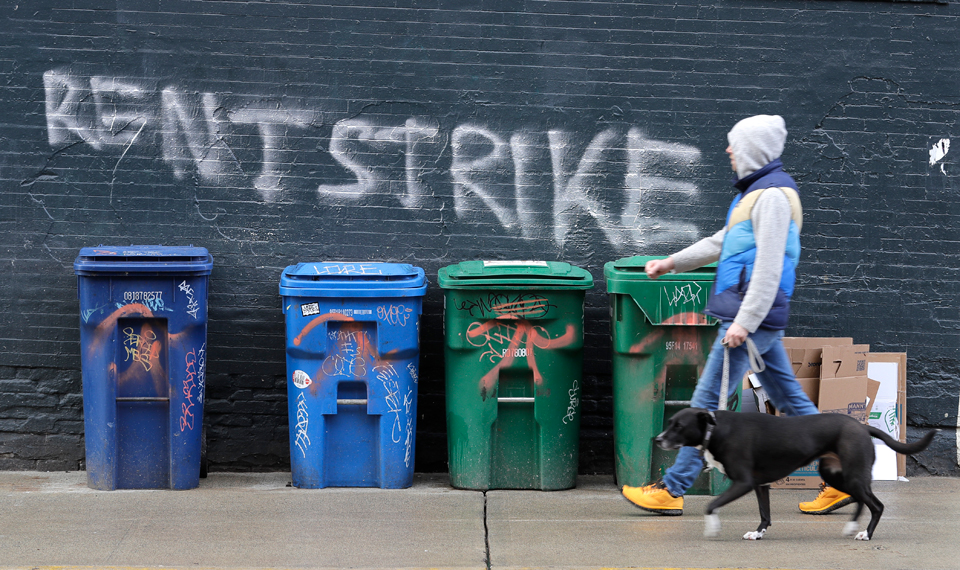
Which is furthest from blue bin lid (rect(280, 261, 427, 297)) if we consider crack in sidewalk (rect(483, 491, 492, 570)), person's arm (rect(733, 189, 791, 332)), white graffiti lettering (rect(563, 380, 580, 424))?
person's arm (rect(733, 189, 791, 332))

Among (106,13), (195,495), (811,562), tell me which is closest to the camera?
(811,562)

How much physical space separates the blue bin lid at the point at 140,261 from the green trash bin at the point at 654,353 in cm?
239

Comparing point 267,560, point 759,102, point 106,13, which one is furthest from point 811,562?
point 106,13

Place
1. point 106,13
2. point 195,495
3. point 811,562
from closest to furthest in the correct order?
point 811,562
point 195,495
point 106,13

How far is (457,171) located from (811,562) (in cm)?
313

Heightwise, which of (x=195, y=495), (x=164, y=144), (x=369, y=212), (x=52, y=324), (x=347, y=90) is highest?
(x=347, y=90)

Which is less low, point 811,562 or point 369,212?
point 369,212

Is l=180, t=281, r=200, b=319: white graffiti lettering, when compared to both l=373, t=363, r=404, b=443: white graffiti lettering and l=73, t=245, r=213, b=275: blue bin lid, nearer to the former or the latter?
l=73, t=245, r=213, b=275: blue bin lid

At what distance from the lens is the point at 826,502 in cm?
469

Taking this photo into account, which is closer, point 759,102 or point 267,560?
point 267,560

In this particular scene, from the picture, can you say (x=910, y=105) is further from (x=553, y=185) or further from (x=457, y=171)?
(x=457, y=171)

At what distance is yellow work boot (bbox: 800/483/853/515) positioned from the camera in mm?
4648

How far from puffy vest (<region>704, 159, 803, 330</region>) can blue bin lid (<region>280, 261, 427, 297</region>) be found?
178 centimetres

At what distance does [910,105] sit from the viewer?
5766 millimetres
